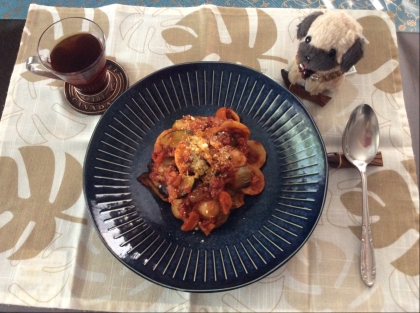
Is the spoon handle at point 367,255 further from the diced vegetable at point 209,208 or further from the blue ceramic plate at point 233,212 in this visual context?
the diced vegetable at point 209,208

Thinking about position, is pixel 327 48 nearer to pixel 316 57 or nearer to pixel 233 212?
pixel 316 57

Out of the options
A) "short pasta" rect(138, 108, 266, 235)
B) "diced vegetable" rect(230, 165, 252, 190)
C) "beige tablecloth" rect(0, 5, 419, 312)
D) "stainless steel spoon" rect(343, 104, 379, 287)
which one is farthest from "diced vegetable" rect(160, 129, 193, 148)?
"stainless steel spoon" rect(343, 104, 379, 287)

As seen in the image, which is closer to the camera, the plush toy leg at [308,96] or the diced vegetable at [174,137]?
the diced vegetable at [174,137]

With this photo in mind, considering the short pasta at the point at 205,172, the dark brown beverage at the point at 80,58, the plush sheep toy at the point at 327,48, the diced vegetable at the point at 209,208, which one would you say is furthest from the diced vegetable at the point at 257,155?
the dark brown beverage at the point at 80,58

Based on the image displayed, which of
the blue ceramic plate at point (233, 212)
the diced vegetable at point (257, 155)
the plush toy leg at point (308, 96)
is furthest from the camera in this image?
the plush toy leg at point (308, 96)

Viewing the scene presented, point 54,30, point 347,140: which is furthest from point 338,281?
point 54,30

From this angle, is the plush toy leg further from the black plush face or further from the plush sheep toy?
the black plush face
